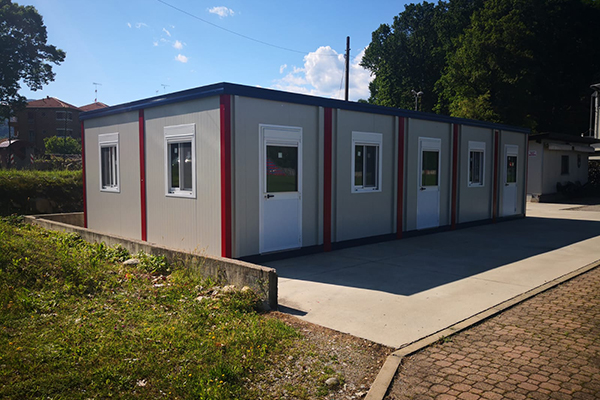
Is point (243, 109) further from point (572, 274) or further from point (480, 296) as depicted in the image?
point (572, 274)

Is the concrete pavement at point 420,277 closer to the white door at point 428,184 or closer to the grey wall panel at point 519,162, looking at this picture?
the white door at point 428,184

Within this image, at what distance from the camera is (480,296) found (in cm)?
674

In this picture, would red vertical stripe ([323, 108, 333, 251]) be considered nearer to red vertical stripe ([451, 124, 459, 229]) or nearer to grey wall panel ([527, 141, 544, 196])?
red vertical stripe ([451, 124, 459, 229])

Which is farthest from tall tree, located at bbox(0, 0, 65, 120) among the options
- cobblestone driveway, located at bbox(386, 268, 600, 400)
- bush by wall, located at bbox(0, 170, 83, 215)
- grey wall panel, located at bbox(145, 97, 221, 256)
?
cobblestone driveway, located at bbox(386, 268, 600, 400)

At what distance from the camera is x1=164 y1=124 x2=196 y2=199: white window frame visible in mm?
9172

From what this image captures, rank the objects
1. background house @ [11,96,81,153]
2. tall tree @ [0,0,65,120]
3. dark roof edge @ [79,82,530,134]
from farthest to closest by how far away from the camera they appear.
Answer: background house @ [11,96,81,153]
tall tree @ [0,0,65,120]
dark roof edge @ [79,82,530,134]

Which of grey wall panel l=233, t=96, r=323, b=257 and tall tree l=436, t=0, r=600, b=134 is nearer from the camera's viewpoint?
grey wall panel l=233, t=96, r=323, b=257

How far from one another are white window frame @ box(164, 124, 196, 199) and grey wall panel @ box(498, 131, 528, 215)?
11.3m

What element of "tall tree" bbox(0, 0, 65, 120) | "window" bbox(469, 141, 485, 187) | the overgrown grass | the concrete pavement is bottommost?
the concrete pavement

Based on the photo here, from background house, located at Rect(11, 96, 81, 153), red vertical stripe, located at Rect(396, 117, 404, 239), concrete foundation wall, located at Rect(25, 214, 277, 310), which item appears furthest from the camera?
background house, located at Rect(11, 96, 81, 153)

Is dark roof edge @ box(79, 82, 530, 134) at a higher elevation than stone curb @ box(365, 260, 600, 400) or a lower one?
higher

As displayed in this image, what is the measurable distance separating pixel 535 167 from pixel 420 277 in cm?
1953

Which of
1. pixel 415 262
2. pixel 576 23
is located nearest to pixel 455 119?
pixel 415 262

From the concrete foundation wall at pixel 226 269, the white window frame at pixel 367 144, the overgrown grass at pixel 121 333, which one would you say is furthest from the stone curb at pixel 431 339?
the white window frame at pixel 367 144
